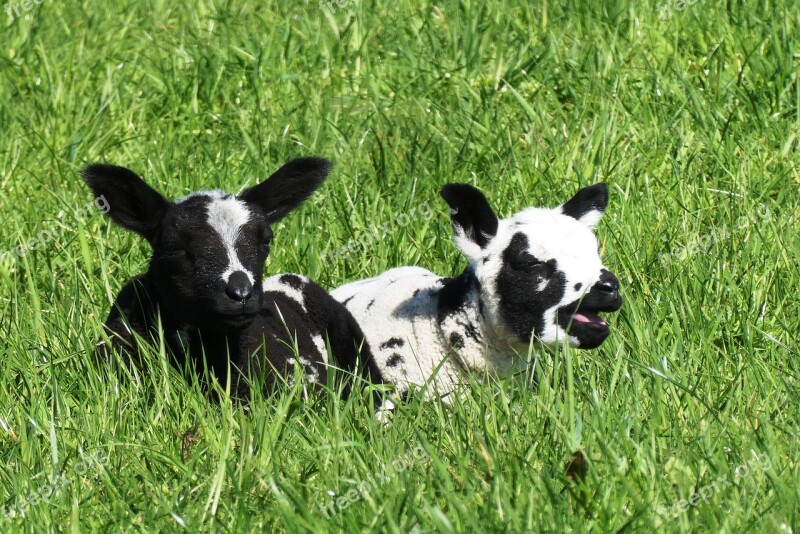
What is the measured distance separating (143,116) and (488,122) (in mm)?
2218

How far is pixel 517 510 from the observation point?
3.89 metres

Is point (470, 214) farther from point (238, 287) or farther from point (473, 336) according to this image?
point (238, 287)

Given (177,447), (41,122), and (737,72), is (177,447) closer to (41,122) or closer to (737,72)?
(41,122)

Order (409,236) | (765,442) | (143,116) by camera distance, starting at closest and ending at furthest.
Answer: (765,442)
(409,236)
(143,116)

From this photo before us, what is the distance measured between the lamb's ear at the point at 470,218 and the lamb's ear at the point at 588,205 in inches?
14.7

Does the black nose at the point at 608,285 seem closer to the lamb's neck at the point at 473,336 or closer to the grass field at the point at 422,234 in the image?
the grass field at the point at 422,234

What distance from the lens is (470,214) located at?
18.4ft

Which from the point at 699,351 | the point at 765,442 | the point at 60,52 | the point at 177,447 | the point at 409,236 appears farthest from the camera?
the point at 60,52

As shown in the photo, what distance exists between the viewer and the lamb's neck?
18.6ft

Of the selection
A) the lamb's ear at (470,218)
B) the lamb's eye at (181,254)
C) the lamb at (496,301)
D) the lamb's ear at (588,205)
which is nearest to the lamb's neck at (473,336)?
the lamb at (496,301)

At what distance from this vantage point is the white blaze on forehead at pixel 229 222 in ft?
16.8

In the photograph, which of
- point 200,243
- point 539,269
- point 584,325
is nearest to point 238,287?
point 200,243

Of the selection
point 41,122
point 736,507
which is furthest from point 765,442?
point 41,122

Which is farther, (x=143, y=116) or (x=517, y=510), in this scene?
(x=143, y=116)
